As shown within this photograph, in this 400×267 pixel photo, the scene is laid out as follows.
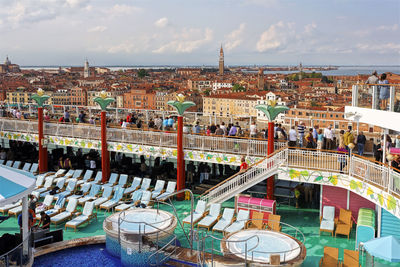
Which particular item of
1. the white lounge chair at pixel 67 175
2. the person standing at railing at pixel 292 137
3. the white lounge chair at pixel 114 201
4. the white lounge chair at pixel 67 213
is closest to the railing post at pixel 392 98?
the person standing at railing at pixel 292 137

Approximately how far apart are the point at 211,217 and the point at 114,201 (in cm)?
453

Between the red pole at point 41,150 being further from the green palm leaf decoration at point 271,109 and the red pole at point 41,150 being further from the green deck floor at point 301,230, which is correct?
the green palm leaf decoration at point 271,109

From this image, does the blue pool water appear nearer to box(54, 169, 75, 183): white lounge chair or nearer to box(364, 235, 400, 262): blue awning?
box(364, 235, 400, 262): blue awning

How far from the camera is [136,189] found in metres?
20.2

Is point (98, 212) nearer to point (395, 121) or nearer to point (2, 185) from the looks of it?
point (2, 185)

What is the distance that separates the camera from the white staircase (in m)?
16.8

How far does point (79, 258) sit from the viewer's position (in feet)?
45.2

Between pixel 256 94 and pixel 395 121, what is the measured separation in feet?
579

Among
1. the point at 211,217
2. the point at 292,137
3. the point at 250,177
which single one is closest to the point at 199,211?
the point at 211,217

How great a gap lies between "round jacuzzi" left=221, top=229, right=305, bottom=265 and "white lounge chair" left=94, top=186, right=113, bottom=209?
683 cm

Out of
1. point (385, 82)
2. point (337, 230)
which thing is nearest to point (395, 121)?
point (385, 82)

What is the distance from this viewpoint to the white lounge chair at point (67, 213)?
16.4 m

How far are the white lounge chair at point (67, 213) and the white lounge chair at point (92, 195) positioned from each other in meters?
1.05

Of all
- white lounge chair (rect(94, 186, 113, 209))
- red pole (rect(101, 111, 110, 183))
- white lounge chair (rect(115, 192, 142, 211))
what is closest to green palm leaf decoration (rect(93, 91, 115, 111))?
red pole (rect(101, 111, 110, 183))
